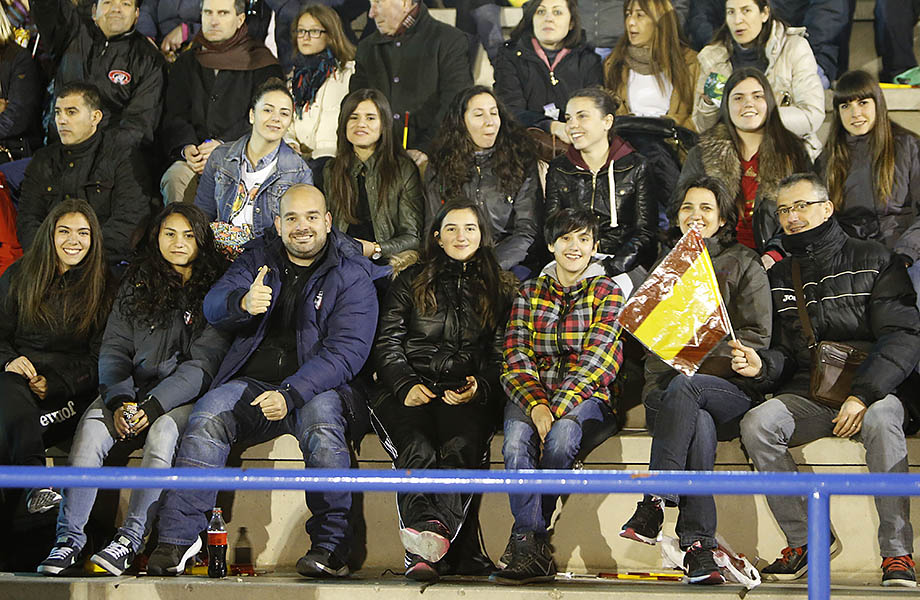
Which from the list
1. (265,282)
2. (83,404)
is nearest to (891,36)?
(265,282)

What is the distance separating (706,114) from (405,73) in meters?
1.53

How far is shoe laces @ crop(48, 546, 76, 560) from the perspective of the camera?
387cm

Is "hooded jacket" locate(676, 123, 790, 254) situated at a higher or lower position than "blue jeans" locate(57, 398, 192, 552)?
higher

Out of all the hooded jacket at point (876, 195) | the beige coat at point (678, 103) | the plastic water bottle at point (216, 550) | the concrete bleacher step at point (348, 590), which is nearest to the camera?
the concrete bleacher step at point (348, 590)

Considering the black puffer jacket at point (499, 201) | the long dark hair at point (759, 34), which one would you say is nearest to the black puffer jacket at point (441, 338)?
the black puffer jacket at point (499, 201)

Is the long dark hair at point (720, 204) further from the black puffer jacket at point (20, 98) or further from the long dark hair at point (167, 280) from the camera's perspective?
the black puffer jacket at point (20, 98)

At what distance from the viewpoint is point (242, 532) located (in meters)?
4.20

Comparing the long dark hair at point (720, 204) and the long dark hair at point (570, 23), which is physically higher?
the long dark hair at point (570, 23)

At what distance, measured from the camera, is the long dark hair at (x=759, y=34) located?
17.7ft

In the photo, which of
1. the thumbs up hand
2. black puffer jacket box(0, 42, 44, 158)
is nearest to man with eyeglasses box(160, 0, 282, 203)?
black puffer jacket box(0, 42, 44, 158)

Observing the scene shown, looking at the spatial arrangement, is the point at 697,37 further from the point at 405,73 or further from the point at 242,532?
the point at 242,532

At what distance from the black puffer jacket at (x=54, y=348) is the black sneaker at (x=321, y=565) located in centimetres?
131

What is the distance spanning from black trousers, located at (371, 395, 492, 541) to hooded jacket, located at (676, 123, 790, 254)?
1568 mm

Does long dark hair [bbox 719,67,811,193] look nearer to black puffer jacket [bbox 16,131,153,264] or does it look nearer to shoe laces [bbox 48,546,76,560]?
black puffer jacket [bbox 16,131,153,264]
